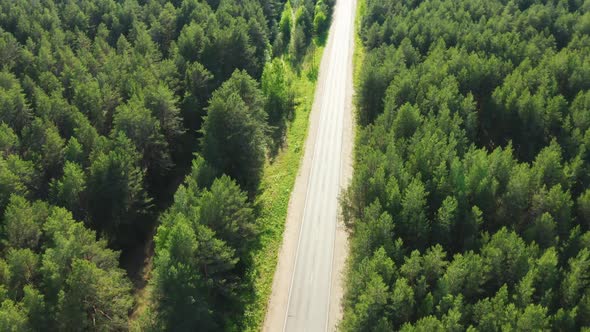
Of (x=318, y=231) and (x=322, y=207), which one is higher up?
(x=322, y=207)

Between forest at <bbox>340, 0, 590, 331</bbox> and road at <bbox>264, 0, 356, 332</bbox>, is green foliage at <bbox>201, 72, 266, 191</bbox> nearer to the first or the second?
road at <bbox>264, 0, 356, 332</bbox>

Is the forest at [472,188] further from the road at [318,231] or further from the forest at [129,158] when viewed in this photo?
the forest at [129,158]

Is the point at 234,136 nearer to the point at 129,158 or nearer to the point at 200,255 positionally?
the point at 129,158

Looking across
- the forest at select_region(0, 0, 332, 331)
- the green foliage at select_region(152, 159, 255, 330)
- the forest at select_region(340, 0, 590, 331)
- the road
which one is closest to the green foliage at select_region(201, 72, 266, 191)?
the forest at select_region(0, 0, 332, 331)

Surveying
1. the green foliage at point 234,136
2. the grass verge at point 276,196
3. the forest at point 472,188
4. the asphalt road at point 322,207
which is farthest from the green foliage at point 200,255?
the forest at point 472,188

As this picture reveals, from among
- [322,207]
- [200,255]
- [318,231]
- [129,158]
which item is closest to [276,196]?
[322,207]

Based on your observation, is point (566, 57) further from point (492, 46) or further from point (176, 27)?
point (176, 27)
